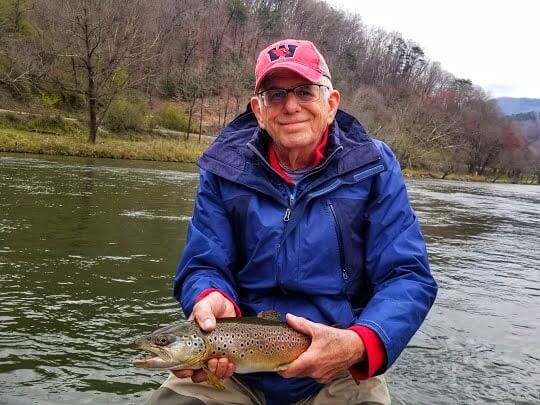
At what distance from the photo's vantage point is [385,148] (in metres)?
2.89

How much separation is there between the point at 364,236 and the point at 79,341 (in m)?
3.29

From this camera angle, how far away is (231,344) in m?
2.39

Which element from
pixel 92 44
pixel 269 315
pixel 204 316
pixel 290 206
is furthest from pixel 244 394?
pixel 92 44

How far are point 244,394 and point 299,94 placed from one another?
159cm

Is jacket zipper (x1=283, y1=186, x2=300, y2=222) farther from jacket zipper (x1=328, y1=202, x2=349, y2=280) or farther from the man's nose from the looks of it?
the man's nose

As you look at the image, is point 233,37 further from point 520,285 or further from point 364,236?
point 364,236

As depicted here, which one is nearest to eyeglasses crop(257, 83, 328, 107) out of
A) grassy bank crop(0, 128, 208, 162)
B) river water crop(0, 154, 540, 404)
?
river water crop(0, 154, 540, 404)

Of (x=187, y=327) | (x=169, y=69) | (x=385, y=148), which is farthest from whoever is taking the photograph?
(x=169, y=69)

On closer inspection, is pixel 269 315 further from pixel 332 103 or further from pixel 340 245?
pixel 332 103

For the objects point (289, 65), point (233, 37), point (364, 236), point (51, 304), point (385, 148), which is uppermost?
point (233, 37)

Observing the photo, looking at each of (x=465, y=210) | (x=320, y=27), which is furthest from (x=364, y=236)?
(x=320, y=27)

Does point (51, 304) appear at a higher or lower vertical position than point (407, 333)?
lower

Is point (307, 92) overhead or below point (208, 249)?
overhead

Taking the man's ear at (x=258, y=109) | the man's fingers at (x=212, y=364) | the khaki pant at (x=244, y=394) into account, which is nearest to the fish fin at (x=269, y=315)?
the man's fingers at (x=212, y=364)
